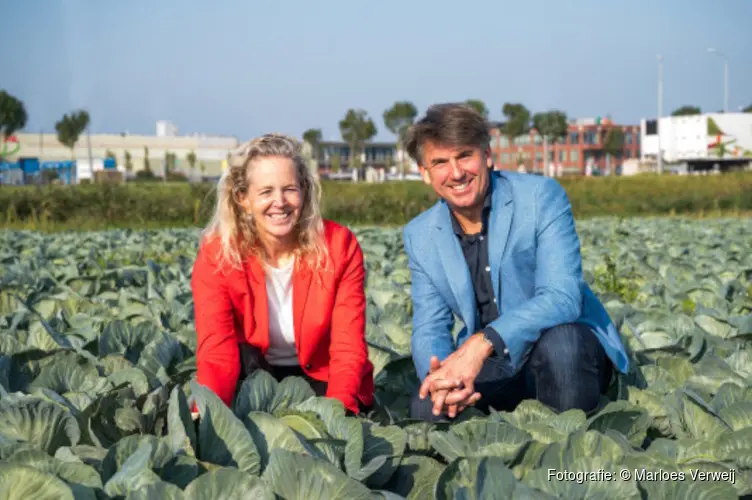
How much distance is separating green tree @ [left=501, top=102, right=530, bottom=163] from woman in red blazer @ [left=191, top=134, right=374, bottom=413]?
82.0 metres

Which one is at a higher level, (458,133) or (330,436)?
(458,133)

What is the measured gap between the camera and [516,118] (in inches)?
3278

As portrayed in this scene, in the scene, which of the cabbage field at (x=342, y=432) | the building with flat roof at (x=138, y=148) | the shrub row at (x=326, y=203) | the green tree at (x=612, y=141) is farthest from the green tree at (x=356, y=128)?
the cabbage field at (x=342, y=432)

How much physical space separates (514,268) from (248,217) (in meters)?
0.97

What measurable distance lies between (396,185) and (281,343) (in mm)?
24710

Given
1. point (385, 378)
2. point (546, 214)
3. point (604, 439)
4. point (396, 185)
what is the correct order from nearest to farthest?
point (604, 439)
point (546, 214)
point (385, 378)
point (396, 185)

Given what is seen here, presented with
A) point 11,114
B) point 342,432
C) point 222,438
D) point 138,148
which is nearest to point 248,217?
point 342,432

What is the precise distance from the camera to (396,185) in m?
27.8

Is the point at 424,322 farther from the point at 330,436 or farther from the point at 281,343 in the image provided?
the point at 330,436

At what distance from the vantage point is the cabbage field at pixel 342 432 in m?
1.91

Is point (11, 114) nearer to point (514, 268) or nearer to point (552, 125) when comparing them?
point (552, 125)

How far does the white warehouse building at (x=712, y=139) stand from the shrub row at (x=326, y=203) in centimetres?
4046

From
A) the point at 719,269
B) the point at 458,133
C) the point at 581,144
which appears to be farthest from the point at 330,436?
the point at 581,144

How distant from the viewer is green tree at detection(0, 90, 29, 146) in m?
68.3
